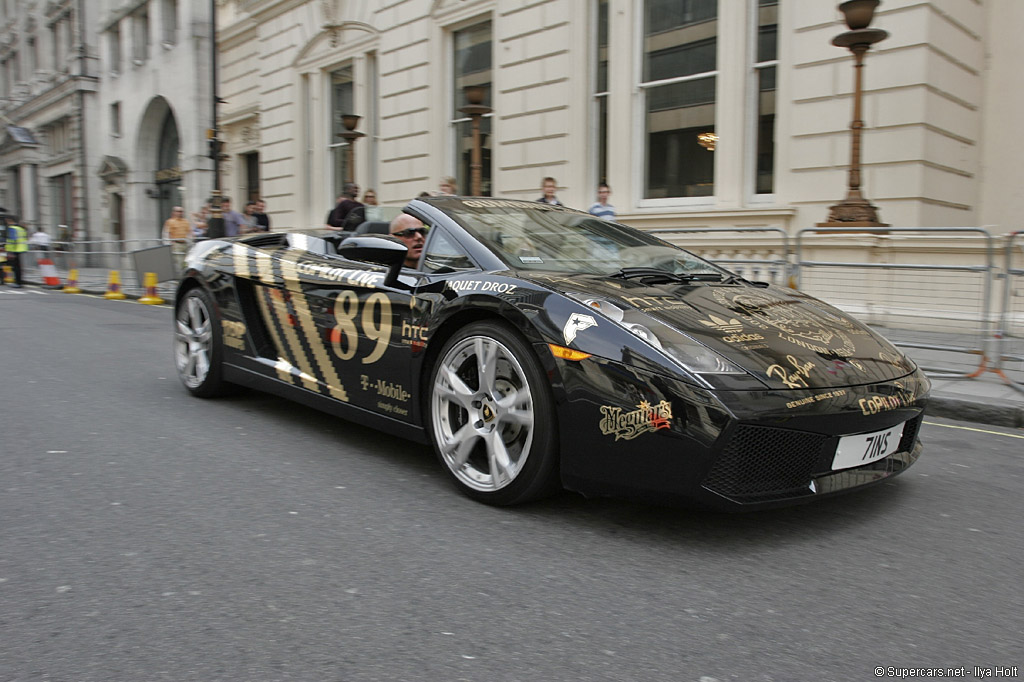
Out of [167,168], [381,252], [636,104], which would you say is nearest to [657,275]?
[381,252]

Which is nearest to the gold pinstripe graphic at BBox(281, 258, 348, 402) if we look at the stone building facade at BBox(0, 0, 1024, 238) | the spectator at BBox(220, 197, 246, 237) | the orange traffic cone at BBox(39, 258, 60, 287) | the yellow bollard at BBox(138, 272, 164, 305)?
the stone building facade at BBox(0, 0, 1024, 238)

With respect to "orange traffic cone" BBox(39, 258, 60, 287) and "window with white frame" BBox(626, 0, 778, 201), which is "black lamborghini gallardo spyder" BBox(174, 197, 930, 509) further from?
"orange traffic cone" BBox(39, 258, 60, 287)

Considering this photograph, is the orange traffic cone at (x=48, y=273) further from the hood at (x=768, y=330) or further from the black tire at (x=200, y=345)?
the hood at (x=768, y=330)

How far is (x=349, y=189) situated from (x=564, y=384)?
10625 millimetres

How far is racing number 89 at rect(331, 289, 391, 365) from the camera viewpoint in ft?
Result: 13.4

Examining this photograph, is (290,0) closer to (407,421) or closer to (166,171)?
(166,171)

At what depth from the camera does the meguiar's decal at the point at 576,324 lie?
3.22m

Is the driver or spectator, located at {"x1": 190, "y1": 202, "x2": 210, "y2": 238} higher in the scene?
spectator, located at {"x1": 190, "y1": 202, "x2": 210, "y2": 238}

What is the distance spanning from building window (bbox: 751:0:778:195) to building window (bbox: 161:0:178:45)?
2374cm

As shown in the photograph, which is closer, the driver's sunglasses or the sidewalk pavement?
the driver's sunglasses

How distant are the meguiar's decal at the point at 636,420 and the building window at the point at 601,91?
11.2 meters

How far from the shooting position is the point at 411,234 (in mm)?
4289

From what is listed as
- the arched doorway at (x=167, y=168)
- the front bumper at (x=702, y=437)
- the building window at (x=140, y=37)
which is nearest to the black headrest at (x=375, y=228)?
the front bumper at (x=702, y=437)

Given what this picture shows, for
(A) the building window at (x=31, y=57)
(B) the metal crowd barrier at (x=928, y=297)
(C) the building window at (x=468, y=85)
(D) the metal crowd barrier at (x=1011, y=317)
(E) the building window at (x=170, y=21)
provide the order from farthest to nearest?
(A) the building window at (x=31, y=57) < (E) the building window at (x=170, y=21) < (C) the building window at (x=468, y=85) < (B) the metal crowd barrier at (x=928, y=297) < (D) the metal crowd barrier at (x=1011, y=317)
